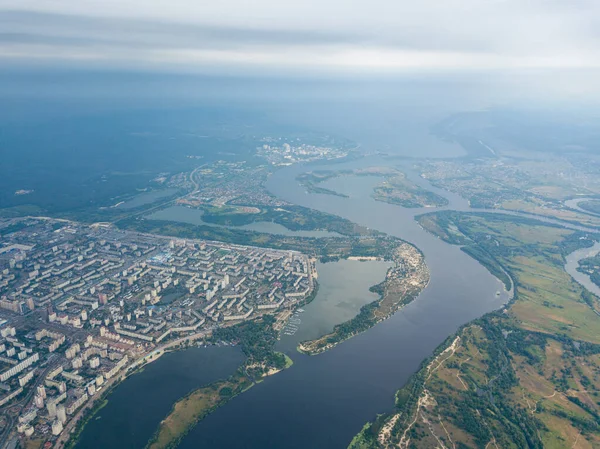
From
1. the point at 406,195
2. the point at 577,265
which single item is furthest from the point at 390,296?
the point at 406,195

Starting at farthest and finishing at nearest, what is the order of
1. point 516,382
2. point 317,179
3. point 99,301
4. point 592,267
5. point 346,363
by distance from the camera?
point 317,179, point 592,267, point 99,301, point 346,363, point 516,382

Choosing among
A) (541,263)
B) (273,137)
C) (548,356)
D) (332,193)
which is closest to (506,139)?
(273,137)

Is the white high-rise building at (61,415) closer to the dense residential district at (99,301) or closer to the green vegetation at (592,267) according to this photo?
the dense residential district at (99,301)

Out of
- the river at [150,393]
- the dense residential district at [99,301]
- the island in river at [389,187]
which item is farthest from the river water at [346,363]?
the island in river at [389,187]

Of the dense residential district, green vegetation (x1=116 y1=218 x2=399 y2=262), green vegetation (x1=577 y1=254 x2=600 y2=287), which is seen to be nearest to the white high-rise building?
the dense residential district

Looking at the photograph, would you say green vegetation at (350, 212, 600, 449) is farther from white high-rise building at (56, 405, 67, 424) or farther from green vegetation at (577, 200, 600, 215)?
green vegetation at (577, 200, 600, 215)

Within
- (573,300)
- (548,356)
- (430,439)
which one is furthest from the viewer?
(573,300)

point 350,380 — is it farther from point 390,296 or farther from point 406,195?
point 406,195

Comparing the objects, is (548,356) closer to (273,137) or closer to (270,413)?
(270,413)
